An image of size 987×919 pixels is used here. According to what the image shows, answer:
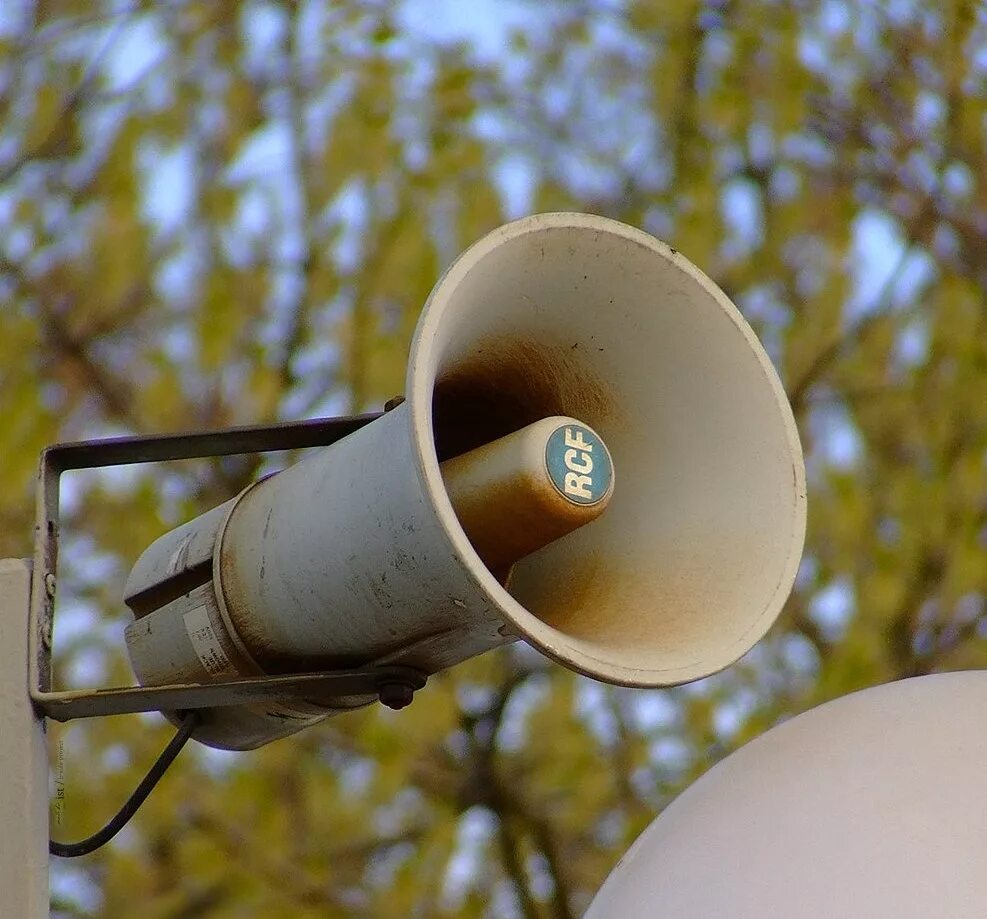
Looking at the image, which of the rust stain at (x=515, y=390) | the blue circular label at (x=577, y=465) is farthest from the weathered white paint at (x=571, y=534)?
the blue circular label at (x=577, y=465)

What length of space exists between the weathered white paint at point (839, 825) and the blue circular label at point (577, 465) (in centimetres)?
41

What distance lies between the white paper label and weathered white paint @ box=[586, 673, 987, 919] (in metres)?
0.52

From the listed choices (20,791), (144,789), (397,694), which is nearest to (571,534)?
(397,694)

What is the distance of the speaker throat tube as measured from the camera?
1576mm

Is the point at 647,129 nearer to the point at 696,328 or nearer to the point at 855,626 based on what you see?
the point at 855,626

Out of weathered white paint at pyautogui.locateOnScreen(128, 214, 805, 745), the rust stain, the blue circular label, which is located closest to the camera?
weathered white paint at pyautogui.locateOnScreen(128, 214, 805, 745)

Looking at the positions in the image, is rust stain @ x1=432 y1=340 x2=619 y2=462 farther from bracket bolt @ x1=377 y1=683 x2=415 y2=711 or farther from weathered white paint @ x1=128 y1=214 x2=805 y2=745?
bracket bolt @ x1=377 y1=683 x2=415 y2=711

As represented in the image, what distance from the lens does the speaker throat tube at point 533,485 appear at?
158 cm

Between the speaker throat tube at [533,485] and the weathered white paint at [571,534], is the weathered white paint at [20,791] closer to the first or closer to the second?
the weathered white paint at [571,534]

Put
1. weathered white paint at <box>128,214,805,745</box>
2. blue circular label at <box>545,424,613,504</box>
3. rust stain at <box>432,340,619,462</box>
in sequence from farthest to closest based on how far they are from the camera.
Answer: rust stain at <box>432,340,619,462</box>
blue circular label at <box>545,424,613,504</box>
weathered white paint at <box>128,214,805,745</box>

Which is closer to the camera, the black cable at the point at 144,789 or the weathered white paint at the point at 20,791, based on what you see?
the weathered white paint at the point at 20,791

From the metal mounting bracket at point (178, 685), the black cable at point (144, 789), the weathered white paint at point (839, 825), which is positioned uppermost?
the metal mounting bracket at point (178, 685)

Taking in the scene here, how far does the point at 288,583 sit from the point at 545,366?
426 mm

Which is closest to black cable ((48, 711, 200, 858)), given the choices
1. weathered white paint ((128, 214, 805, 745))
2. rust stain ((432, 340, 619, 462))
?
weathered white paint ((128, 214, 805, 745))
